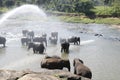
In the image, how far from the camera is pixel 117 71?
22578 millimetres

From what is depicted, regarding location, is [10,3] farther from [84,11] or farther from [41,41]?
[41,41]

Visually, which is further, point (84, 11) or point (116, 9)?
point (84, 11)

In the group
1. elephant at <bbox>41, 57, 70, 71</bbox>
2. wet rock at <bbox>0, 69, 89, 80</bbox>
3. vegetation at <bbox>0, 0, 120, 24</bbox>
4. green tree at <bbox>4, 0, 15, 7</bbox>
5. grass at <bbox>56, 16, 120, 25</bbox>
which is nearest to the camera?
wet rock at <bbox>0, 69, 89, 80</bbox>

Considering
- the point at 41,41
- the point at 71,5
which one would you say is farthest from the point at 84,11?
the point at 41,41

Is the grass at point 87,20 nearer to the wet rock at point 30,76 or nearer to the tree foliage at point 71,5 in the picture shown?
the tree foliage at point 71,5

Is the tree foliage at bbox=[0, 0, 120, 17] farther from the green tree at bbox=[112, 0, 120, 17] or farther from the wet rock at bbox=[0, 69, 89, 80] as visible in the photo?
the wet rock at bbox=[0, 69, 89, 80]

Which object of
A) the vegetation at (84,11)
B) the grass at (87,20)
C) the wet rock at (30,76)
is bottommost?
the grass at (87,20)

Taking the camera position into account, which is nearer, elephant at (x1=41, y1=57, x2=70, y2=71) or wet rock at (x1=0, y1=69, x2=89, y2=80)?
wet rock at (x1=0, y1=69, x2=89, y2=80)

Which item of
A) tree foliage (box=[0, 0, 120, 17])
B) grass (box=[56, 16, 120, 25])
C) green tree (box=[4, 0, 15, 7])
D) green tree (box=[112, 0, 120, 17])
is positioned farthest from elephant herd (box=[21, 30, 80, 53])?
green tree (box=[4, 0, 15, 7])

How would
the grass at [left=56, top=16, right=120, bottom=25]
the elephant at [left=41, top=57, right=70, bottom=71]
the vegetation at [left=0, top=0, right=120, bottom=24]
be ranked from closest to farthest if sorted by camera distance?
the elephant at [left=41, top=57, right=70, bottom=71] → the grass at [left=56, top=16, right=120, bottom=25] → the vegetation at [left=0, top=0, right=120, bottom=24]

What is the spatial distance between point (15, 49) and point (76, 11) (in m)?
64.5

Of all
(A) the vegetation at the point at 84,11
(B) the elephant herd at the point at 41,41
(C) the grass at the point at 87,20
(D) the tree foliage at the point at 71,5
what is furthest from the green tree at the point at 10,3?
(B) the elephant herd at the point at 41,41

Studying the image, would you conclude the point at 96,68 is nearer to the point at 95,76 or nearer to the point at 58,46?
the point at 95,76

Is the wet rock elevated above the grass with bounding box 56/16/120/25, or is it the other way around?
the wet rock
